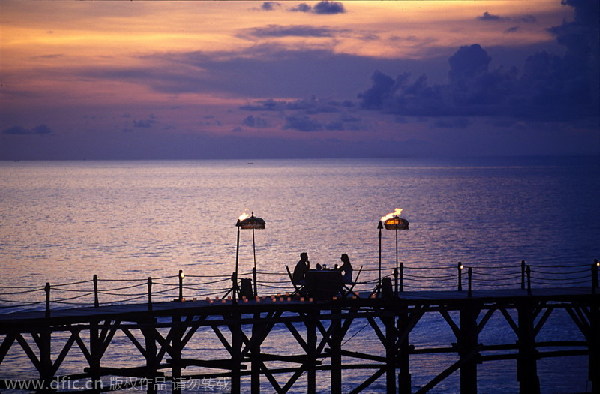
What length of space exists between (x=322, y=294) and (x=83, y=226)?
303ft

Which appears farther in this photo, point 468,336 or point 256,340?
point 468,336

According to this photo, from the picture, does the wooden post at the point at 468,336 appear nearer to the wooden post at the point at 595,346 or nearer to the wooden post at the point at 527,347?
the wooden post at the point at 527,347

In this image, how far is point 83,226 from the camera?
376ft

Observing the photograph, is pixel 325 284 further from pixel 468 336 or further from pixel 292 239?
pixel 292 239

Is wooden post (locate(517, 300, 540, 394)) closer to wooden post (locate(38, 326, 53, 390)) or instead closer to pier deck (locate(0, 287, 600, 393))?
pier deck (locate(0, 287, 600, 393))

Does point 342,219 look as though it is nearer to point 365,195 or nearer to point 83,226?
point 83,226

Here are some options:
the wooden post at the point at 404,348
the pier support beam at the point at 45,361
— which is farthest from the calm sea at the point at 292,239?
the pier support beam at the point at 45,361

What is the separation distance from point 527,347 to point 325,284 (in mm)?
7557

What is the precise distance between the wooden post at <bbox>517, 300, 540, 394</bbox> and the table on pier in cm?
636

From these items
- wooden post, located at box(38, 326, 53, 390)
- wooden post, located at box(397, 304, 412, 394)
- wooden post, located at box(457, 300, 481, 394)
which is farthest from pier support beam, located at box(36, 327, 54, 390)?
wooden post, located at box(457, 300, 481, 394)

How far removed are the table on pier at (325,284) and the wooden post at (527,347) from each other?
20.9 ft

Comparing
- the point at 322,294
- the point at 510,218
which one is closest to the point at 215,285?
the point at 322,294

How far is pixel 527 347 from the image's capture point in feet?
95.1

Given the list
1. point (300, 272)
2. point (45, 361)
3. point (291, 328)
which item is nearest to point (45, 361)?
point (45, 361)
